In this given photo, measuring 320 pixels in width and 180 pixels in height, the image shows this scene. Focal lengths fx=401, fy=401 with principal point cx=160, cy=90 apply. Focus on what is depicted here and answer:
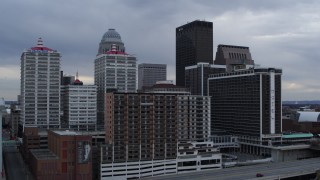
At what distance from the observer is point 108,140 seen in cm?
10181

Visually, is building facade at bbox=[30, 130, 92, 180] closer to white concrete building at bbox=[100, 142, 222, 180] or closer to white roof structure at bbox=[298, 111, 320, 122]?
white concrete building at bbox=[100, 142, 222, 180]

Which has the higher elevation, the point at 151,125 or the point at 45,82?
the point at 45,82

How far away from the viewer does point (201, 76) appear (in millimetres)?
188125

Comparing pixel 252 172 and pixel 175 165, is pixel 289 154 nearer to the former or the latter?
pixel 252 172

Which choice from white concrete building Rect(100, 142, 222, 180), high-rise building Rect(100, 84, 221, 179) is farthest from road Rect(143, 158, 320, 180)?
high-rise building Rect(100, 84, 221, 179)

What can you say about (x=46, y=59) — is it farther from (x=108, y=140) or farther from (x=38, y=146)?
(x=108, y=140)

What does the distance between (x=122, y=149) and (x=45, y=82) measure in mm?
62542

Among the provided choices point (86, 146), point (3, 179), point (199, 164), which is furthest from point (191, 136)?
point (3, 179)

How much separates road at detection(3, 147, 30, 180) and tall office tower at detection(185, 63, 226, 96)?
86317 millimetres

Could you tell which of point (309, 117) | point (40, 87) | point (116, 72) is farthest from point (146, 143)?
point (309, 117)

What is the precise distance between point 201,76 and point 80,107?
197 feet

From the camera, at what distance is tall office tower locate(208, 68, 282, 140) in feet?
463

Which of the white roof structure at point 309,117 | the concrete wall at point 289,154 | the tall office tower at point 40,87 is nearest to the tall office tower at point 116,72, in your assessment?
the tall office tower at point 40,87

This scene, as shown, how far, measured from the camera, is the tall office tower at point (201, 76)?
7398 inches
